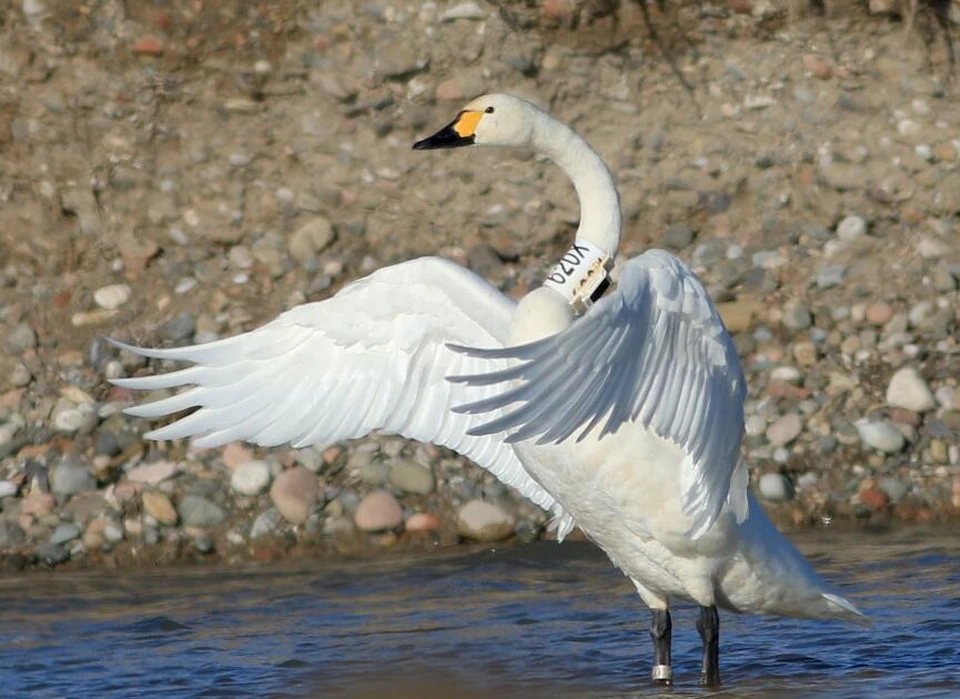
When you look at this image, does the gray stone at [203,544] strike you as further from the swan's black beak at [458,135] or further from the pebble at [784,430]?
the swan's black beak at [458,135]

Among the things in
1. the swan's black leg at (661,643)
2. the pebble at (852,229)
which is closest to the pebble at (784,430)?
the pebble at (852,229)

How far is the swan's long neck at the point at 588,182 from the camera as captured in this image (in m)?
6.57

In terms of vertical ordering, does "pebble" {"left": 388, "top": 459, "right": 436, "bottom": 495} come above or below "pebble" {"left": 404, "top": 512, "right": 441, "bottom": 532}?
above

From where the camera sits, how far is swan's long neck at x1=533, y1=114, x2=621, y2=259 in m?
6.57

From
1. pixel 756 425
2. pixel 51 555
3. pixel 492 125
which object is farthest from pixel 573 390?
pixel 51 555

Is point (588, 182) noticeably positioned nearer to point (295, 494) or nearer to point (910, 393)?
point (295, 494)

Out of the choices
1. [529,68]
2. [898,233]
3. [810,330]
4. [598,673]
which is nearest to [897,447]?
[810,330]

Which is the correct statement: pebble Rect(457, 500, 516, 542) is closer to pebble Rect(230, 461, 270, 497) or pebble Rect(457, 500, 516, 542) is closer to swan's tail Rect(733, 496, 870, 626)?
pebble Rect(230, 461, 270, 497)

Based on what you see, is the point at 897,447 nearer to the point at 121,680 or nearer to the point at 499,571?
the point at 499,571

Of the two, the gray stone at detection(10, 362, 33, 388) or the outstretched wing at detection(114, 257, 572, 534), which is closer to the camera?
the outstretched wing at detection(114, 257, 572, 534)

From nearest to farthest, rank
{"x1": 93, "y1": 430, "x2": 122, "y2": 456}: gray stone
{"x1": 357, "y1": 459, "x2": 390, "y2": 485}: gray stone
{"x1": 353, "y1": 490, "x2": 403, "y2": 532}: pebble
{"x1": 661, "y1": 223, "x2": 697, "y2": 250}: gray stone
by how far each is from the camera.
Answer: {"x1": 353, "y1": 490, "x2": 403, "y2": 532}: pebble
{"x1": 357, "y1": 459, "x2": 390, "y2": 485}: gray stone
{"x1": 93, "y1": 430, "x2": 122, "y2": 456}: gray stone
{"x1": 661, "y1": 223, "x2": 697, "y2": 250}: gray stone

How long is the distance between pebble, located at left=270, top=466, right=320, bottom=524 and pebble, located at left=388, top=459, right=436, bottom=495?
414 mm

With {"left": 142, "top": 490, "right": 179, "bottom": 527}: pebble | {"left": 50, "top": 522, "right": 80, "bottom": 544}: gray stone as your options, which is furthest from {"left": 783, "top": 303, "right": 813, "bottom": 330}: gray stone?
{"left": 50, "top": 522, "right": 80, "bottom": 544}: gray stone

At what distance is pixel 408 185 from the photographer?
11141mm
